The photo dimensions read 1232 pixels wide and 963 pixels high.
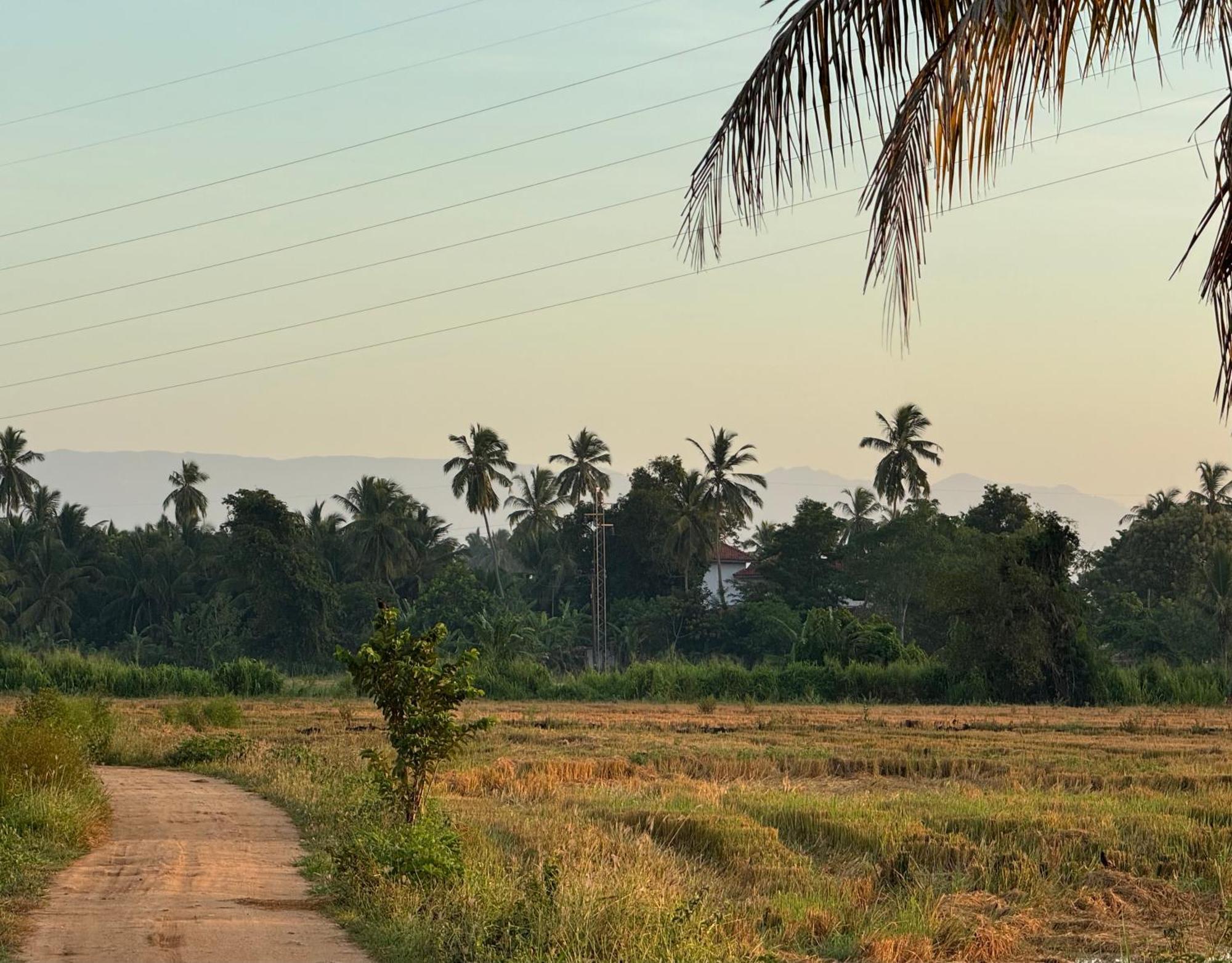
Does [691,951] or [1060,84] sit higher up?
[1060,84]

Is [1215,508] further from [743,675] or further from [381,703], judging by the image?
[381,703]

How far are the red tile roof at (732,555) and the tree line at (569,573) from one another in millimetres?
6858

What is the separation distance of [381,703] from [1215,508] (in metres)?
68.8

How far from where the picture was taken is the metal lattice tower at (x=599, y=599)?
6109 cm

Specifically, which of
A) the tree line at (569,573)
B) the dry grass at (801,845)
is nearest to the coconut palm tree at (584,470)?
the tree line at (569,573)

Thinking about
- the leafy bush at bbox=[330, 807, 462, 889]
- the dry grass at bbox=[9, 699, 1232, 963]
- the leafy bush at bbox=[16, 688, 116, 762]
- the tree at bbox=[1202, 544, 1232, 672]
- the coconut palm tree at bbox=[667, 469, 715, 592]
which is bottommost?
the dry grass at bbox=[9, 699, 1232, 963]

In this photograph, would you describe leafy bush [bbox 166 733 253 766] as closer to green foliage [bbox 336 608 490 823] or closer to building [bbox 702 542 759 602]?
green foliage [bbox 336 608 490 823]

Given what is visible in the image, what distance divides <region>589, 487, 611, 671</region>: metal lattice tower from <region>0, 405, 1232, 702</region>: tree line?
0.93 meters

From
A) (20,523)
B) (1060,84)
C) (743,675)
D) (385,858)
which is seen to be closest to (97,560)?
(20,523)

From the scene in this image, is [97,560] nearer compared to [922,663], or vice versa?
[922,663]

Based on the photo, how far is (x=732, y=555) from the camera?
85812 millimetres

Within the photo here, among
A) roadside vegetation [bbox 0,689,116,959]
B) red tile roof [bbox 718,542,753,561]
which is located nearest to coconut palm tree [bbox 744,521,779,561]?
red tile roof [bbox 718,542,753,561]

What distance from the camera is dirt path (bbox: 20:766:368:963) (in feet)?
29.1

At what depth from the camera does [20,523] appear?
73.5m
